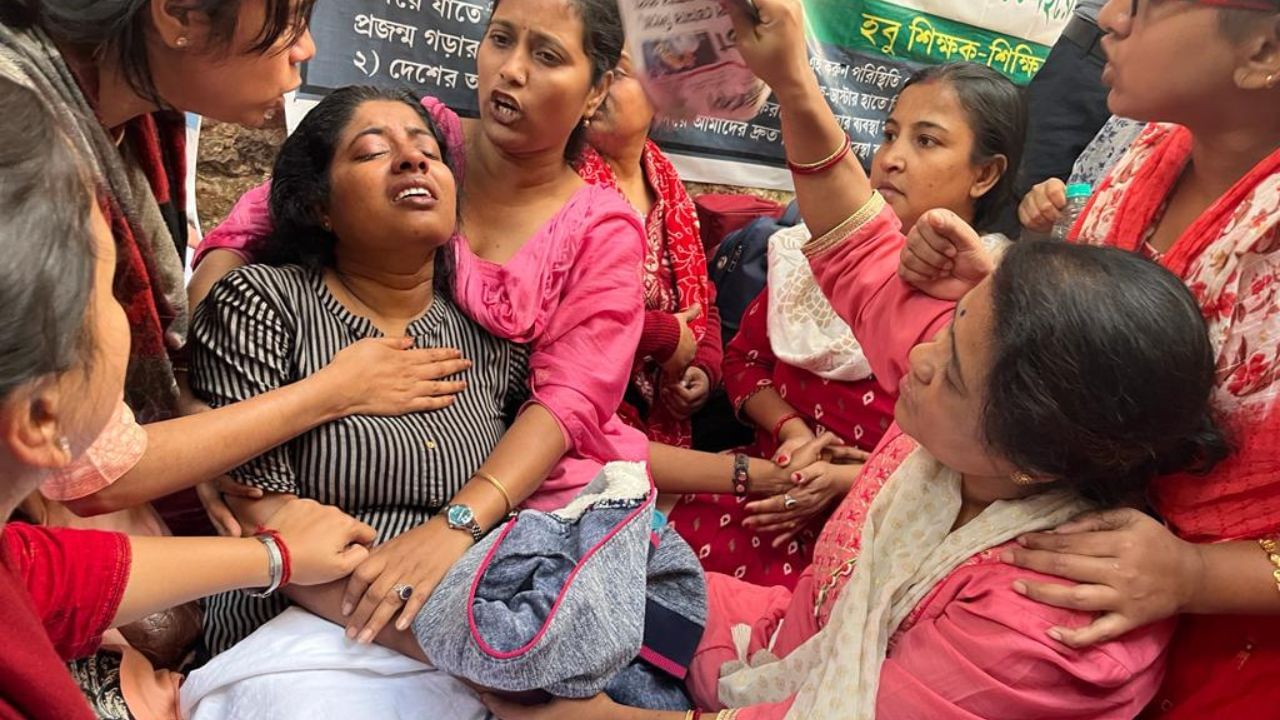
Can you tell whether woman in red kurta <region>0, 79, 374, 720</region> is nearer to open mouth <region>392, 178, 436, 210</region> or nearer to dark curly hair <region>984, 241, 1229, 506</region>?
open mouth <region>392, 178, 436, 210</region>

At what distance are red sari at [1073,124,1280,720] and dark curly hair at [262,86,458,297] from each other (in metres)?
1.21

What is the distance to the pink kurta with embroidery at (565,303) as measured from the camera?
1754 millimetres

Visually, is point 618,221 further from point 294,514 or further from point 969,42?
point 969,42

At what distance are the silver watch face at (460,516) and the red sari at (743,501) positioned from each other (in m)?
0.79

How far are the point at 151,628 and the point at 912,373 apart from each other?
1209mm

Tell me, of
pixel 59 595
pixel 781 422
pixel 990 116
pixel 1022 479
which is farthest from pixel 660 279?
pixel 59 595

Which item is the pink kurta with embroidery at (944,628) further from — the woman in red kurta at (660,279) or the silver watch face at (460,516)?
the woman in red kurta at (660,279)

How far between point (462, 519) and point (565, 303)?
48 centimetres

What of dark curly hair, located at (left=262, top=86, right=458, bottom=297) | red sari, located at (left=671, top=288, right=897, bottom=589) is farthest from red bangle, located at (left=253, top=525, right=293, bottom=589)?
red sari, located at (left=671, top=288, right=897, bottom=589)

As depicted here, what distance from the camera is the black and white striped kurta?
58.7 inches

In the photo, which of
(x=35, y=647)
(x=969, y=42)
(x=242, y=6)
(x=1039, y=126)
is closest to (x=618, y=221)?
(x=242, y=6)

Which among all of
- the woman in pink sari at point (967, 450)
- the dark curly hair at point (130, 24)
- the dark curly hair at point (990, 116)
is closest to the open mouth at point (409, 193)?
the dark curly hair at point (130, 24)

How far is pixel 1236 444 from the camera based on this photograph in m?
1.12

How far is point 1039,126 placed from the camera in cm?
339
